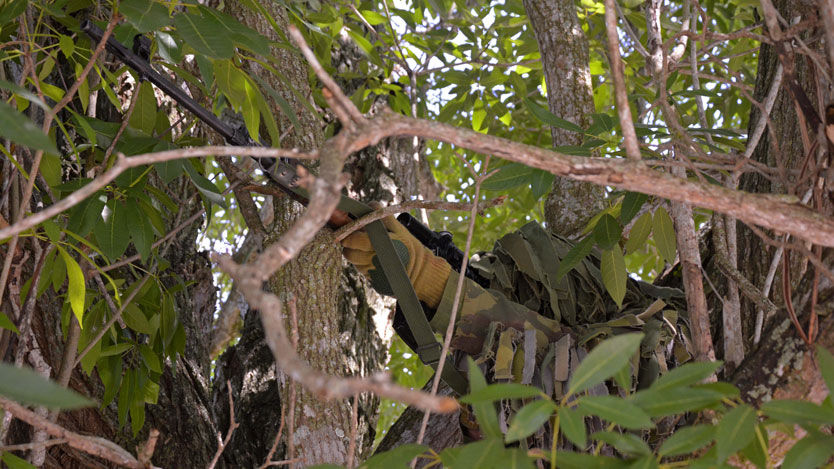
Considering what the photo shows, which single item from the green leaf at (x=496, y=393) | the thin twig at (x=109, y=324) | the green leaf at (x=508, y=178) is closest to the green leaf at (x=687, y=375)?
the green leaf at (x=496, y=393)

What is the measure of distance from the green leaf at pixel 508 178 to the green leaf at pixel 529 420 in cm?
62

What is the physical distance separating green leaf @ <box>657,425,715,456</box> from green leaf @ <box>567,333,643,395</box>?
0.27 feet

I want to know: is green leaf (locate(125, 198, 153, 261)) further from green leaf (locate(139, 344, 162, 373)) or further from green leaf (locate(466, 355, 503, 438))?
green leaf (locate(466, 355, 503, 438))

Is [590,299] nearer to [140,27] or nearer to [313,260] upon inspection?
[313,260]

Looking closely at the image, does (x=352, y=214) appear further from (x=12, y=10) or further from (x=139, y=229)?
(x=12, y=10)

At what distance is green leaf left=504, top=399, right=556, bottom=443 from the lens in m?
0.58

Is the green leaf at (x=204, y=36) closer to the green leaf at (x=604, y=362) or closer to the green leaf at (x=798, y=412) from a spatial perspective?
the green leaf at (x=604, y=362)

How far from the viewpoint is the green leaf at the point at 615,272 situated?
4.30ft

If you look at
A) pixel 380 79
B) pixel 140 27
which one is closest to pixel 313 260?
pixel 140 27

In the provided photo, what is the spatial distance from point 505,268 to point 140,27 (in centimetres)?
89

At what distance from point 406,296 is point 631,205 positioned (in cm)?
41

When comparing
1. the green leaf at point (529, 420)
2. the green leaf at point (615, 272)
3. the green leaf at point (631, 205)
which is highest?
the green leaf at point (631, 205)

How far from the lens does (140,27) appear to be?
0.95 metres

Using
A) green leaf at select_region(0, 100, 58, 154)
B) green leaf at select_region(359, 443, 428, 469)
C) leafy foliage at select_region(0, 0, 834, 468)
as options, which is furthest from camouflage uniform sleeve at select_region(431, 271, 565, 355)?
green leaf at select_region(0, 100, 58, 154)
